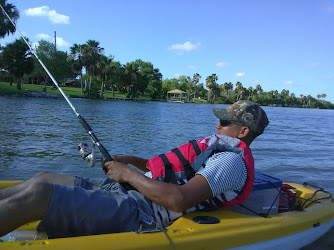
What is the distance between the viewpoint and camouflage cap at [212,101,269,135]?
2.99 meters

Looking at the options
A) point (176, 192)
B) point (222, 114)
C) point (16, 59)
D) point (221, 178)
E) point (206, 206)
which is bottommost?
point (206, 206)

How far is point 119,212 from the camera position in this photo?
100 inches

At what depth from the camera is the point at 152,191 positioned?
254 cm

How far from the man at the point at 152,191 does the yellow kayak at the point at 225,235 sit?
0.14 meters

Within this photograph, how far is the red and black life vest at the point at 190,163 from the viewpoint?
2.78m

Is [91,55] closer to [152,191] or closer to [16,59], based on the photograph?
[16,59]

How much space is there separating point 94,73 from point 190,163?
57316 mm

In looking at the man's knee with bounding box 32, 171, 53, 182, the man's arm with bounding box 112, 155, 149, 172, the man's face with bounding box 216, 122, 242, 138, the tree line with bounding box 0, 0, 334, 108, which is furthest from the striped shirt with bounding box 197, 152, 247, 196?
the tree line with bounding box 0, 0, 334, 108

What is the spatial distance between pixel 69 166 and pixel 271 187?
602 cm

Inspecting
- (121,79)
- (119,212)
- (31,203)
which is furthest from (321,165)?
(121,79)

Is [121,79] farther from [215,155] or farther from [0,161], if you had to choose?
[215,155]

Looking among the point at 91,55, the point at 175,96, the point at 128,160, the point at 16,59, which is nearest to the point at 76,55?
the point at 91,55

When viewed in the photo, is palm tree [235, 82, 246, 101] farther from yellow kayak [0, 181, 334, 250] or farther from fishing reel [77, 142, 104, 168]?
fishing reel [77, 142, 104, 168]

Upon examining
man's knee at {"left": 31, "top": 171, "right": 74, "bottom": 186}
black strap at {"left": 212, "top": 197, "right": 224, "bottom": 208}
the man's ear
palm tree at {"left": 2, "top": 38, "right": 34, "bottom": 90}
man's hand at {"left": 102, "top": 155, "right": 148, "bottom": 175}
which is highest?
palm tree at {"left": 2, "top": 38, "right": 34, "bottom": 90}
